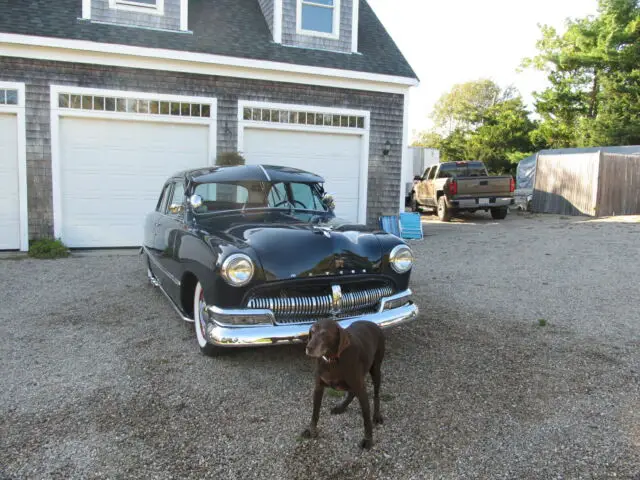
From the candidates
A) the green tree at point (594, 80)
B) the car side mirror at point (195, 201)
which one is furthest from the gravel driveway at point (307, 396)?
the green tree at point (594, 80)

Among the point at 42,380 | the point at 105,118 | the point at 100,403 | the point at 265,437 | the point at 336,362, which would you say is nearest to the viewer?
the point at 336,362

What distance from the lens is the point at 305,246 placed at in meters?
3.90

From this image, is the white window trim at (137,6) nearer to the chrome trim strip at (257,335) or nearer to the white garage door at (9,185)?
the white garage door at (9,185)

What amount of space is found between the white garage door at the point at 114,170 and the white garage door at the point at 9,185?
2.37 feet

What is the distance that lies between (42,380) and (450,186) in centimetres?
1339

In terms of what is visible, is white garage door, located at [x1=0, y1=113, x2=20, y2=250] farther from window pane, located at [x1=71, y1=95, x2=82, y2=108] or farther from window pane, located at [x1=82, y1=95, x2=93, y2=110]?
window pane, located at [x1=82, y1=95, x2=93, y2=110]

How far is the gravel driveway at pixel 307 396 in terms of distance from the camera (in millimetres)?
2727

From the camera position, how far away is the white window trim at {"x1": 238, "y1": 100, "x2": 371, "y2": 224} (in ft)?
34.1

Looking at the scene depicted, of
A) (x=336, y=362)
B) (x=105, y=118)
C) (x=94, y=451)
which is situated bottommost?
(x=94, y=451)

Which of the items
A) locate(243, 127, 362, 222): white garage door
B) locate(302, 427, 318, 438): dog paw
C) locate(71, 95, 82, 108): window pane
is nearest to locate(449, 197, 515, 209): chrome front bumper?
locate(243, 127, 362, 222): white garage door

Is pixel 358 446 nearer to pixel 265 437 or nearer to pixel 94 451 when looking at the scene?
pixel 265 437

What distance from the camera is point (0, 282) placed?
686 cm

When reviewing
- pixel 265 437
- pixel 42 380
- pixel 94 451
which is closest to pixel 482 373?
pixel 265 437

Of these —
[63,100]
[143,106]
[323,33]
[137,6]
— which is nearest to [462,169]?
[323,33]
